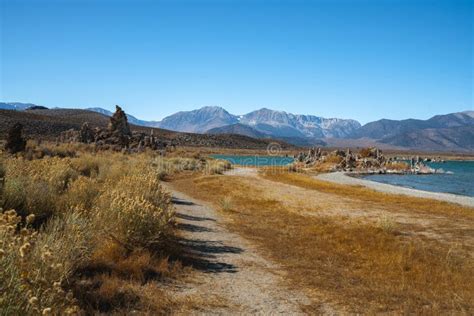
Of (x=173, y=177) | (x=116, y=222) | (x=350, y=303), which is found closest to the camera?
(x=350, y=303)

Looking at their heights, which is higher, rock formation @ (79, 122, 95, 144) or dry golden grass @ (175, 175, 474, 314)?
rock formation @ (79, 122, 95, 144)

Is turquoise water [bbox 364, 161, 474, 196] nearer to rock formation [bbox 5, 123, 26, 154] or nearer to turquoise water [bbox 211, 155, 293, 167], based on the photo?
turquoise water [bbox 211, 155, 293, 167]

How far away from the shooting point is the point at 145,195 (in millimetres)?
11305

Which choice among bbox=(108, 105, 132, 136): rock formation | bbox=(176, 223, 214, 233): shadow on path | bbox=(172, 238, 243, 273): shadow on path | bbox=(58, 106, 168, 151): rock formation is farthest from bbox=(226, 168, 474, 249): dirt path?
bbox=(108, 105, 132, 136): rock formation

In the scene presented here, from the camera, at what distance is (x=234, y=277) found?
778cm

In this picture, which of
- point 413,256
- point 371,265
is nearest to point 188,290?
point 371,265

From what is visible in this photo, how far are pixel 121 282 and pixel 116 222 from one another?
1.73 metres

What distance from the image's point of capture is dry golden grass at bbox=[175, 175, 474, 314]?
21.9 ft

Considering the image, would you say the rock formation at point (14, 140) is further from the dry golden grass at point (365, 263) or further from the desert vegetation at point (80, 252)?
the dry golden grass at point (365, 263)

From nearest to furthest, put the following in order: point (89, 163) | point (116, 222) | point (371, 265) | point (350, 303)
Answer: point (350, 303) → point (116, 222) → point (371, 265) → point (89, 163)

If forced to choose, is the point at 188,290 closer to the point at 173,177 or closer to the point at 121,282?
the point at 121,282

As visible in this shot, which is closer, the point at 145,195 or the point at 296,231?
the point at 145,195

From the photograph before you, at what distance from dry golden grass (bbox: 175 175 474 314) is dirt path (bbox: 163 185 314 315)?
41cm

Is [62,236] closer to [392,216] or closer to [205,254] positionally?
[205,254]
